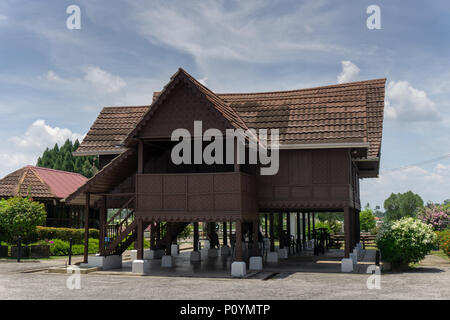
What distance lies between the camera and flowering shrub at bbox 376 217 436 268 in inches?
792

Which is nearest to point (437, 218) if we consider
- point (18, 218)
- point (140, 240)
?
point (140, 240)

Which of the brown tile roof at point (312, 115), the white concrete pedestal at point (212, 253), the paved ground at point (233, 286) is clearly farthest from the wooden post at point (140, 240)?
the white concrete pedestal at point (212, 253)

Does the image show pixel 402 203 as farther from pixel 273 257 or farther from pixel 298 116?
pixel 298 116

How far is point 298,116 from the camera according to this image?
75.0 feet

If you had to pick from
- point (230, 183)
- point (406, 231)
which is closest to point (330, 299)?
point (230, 183)

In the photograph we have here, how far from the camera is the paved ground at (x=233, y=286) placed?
13766 millimetres

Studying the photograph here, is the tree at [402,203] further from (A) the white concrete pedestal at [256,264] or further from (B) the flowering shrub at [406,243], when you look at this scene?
(A) the white concrete pedestal at [256,264]

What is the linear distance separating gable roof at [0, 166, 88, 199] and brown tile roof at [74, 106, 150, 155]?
10856 millimetres

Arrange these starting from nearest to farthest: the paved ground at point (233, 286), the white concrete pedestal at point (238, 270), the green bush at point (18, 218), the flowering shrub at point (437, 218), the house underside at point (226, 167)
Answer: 1. the paved ground at point (233, 286)
2. the white concrete pedestal at point (238, 270)
3. the house underside at point (226, 167)
4. the green bush at point (18, 218)
5. the flowering shrub at point (437, 218)

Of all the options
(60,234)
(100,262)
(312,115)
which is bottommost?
(100,262)

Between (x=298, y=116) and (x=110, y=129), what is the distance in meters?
10.6

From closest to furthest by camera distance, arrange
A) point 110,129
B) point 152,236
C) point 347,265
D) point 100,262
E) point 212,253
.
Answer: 1. point 347,265
2. point 100,262
3. point 110,129
4. point 152,236
5. point 212,253

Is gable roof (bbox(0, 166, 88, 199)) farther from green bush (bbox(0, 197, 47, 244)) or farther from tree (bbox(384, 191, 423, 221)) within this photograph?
tree (bbox(384, 191, 423, 221))

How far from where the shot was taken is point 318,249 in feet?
101
